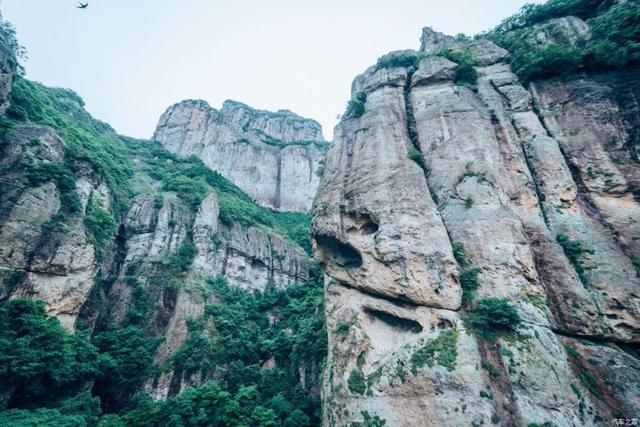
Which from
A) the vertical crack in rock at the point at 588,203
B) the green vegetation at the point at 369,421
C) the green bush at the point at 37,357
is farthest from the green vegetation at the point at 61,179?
the vertical crack in rock at the point at 588,203

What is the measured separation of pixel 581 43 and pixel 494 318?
63.8 ft

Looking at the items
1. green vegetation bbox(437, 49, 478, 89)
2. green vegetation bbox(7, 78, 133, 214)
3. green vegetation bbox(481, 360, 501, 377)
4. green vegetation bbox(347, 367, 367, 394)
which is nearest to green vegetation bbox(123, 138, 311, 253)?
green vegetation bbox(7, 78, 133, 214)

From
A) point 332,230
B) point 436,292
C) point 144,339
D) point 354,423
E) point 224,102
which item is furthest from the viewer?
point 224,102

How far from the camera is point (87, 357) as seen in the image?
17141 millimetres

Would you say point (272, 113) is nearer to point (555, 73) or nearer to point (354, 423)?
point (555, 73)

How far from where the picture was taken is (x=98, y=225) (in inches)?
833

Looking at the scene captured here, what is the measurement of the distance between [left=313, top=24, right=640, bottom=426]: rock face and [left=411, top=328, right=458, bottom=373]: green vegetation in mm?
45

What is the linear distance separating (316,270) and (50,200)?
25023 millimetres

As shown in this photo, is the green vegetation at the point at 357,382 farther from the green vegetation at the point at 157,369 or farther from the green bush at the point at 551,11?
the green bush at the point at 551,11

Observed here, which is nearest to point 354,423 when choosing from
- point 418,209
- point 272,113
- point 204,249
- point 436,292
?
point 436,292

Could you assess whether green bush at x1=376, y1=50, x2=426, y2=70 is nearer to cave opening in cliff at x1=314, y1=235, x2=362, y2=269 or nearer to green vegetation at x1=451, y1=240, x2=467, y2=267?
cave opening in cliff at x1=314, y1=235, x2=362, y2=269

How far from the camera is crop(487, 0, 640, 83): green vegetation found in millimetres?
17203

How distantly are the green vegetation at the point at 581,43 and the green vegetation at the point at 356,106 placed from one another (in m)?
11.3

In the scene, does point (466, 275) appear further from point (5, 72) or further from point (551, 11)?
point (5, 72)
